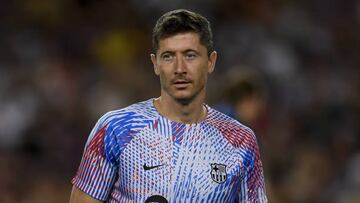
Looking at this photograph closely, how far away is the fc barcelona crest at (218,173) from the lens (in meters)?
5.29

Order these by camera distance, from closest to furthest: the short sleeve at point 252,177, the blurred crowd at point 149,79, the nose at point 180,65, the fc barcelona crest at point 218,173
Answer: the nose at point 180,65, the fc barcelona crest at point 218,173, the short sleeve at point 252,177, the blurred crowd at point 149,79

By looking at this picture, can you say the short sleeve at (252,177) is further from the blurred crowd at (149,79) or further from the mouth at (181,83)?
the blurred crowd at (149,79)

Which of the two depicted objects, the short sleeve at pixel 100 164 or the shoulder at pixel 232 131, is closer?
the short sleeve at pixel 100 164

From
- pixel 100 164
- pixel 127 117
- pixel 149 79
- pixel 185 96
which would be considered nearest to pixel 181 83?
pixel 185 96

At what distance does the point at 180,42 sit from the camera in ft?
17.2

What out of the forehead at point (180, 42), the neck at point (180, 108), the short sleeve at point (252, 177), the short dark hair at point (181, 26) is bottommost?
the short sleeve at point (252, 177)

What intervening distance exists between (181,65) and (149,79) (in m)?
8.14

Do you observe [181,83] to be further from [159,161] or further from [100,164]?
[100,164]

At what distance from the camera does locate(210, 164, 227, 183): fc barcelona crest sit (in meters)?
5.29

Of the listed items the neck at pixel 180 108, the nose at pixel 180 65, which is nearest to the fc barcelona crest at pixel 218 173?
the neck at pixel 180 108

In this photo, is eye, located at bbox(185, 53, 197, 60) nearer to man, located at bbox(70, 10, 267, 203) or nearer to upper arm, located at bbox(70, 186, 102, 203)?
man, located at bbox(70, 10, 267, 203)

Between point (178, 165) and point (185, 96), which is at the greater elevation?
point (185, 96)

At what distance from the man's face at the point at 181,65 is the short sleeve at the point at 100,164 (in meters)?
0.37

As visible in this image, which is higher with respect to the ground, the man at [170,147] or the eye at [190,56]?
the eye at [190,56]
